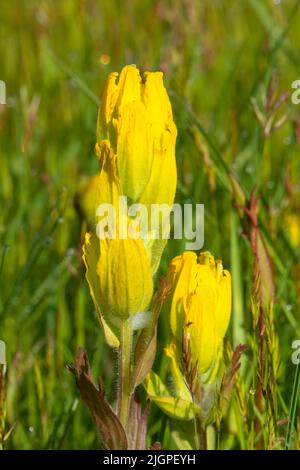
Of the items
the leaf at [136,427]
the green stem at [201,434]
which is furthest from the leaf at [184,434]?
the leaf at [136,427]

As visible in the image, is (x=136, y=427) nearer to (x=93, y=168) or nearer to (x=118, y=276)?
(x=118, y=276)

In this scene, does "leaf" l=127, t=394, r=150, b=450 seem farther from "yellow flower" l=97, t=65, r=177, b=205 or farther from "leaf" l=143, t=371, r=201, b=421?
"yellow flower" l=97, t=65, r=177, b=205

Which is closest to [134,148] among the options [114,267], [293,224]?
[114,267]

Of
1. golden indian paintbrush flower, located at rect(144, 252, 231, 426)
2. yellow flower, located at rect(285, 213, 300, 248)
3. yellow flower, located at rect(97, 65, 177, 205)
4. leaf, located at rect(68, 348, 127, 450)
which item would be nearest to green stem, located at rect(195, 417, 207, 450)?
golden indian paintbrush flower, located at rect(144, 252, 231, 426)

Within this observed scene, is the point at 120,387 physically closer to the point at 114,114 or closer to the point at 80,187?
the point at 114,114

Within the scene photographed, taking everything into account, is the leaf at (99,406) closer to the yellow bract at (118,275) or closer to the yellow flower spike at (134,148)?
the yellow bract at (118,275)
